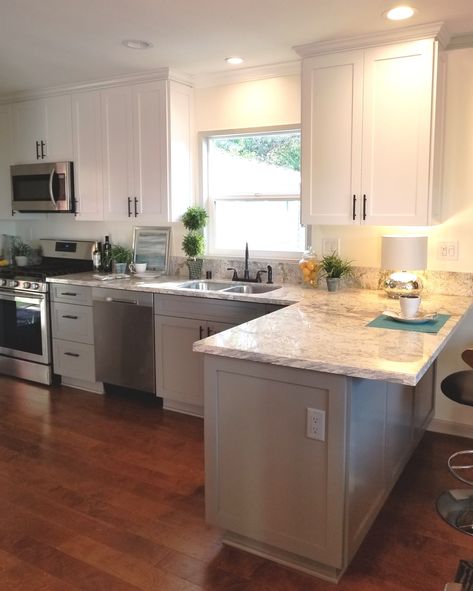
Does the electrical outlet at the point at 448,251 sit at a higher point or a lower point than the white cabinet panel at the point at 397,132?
lower

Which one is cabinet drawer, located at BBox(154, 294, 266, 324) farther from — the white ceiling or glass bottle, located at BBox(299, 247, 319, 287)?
the white ceiling

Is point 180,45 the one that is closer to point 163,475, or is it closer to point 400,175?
point 400,175

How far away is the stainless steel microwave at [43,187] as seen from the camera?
15.0 ft

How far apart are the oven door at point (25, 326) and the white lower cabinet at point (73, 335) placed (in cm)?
8

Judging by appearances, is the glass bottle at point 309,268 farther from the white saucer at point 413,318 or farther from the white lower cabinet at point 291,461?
the white lower cabinet at point 291,461

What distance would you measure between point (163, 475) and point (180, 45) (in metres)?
2.55

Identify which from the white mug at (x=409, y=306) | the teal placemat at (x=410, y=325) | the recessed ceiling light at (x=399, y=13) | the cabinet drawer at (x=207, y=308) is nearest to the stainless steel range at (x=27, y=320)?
the cabinet drawer at (x=207, y=308)

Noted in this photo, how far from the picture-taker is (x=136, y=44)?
3.38 metres

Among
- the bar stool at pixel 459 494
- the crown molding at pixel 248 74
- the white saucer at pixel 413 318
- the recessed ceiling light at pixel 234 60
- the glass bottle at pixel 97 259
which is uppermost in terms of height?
the recessed ceiling light at pixel 234 60

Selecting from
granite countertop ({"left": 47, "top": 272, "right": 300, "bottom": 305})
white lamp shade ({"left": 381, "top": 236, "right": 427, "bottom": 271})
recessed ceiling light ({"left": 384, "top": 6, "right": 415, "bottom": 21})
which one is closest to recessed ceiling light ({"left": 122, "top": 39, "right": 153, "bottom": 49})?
recessed ceiling light ({"left": 384, "top": 6, "right": 415, "bottom": 21})

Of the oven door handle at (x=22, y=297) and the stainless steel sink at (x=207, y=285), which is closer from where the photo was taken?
the stainless steel sink at (x=207, y=285)

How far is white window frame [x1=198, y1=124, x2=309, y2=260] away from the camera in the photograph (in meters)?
4.00

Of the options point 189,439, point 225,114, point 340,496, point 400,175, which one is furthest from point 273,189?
point 340,496

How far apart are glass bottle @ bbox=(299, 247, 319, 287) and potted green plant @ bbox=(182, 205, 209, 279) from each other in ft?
2.90
